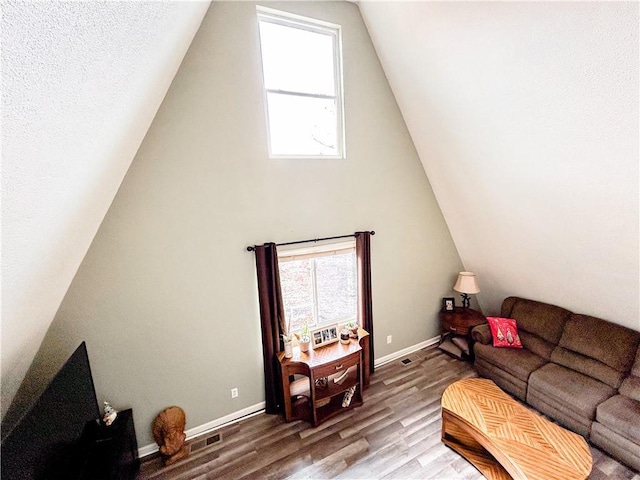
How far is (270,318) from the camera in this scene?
9.45 ft

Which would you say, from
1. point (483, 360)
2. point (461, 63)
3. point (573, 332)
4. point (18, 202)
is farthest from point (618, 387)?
point (18, 202)

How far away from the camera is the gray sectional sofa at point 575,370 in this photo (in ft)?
7.94

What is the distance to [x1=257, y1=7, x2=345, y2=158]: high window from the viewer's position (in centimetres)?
274

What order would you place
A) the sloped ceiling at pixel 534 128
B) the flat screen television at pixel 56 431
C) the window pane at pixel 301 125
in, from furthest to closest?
the window pane at pixel 301 125 → the sloped ceiling at pixel 534 128 → the flat screen television at pixel 56 431

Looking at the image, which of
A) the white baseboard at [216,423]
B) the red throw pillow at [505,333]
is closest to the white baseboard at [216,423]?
the white baseboard at [216,423]

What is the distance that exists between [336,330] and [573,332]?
2.70 meters

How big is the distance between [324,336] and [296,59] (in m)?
3.07

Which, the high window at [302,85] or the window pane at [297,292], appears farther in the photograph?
the window pane at [297,292]

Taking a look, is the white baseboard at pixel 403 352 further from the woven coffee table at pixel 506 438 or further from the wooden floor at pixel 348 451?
the woven coffee table at pixel 506 438

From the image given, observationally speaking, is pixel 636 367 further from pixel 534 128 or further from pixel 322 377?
pixel 322 377

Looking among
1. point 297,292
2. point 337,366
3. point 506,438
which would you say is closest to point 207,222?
point 297,292

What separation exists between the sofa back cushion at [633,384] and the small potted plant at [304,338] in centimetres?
310

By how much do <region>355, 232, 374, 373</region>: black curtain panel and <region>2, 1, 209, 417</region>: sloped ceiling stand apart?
2.44 m

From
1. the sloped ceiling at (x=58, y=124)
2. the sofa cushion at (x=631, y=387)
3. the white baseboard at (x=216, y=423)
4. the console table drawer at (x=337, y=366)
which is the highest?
the sloped ceiling at (x=58, y=124)
